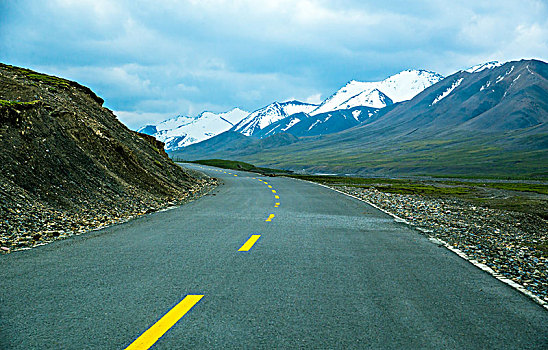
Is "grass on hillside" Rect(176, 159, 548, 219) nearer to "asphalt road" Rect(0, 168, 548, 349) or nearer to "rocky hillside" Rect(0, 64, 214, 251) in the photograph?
"rocky hillside" Rect(0, 64, 214, 251)

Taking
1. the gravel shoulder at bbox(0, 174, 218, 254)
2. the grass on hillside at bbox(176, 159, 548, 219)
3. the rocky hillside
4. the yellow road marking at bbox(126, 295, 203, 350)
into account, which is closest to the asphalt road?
the yellow road marking at bbox(126, 295, 203, 350)

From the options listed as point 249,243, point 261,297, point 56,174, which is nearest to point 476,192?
point 56,174

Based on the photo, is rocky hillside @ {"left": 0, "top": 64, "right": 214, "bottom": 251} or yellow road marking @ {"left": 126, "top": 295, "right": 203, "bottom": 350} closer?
yellow road marking @ {"left": 126, "top": 295, "right": 203, "bottom": 350}

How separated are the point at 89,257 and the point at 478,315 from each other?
6.76m

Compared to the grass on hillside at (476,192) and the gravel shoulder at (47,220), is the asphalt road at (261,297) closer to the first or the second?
the gravel shoulder at (47,220)

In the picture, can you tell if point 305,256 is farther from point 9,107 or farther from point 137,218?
point 9,107

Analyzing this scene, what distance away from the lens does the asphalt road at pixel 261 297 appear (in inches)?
177

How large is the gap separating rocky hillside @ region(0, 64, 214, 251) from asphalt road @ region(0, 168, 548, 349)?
325 cm

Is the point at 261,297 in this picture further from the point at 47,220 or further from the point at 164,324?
the point at 47,220

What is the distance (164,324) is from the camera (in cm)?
475

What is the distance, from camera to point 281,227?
503 inches

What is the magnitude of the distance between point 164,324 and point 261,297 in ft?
4.82

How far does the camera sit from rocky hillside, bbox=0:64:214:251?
39.9ft

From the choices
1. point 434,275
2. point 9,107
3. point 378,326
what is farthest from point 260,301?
point 9,107
